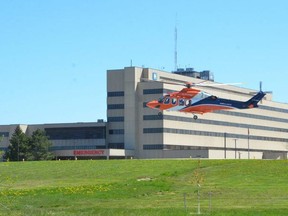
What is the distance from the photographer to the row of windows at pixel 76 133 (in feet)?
570

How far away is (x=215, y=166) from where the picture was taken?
93188 millimetres

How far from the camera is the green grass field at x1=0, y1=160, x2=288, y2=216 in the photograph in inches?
1784

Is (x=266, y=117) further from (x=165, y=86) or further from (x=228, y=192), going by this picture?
(x=228, y=192)

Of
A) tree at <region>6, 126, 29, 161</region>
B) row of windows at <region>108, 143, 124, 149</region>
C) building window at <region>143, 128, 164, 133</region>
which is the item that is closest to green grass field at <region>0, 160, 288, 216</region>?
building window at <region>143, 128, 164, 133</region>

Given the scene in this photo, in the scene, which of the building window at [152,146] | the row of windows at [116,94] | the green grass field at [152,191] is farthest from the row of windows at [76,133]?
the green grass field at [152,191]

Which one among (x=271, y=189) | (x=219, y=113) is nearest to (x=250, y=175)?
(x=271, y=189)

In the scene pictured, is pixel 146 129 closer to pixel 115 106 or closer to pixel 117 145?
pixel 117 145

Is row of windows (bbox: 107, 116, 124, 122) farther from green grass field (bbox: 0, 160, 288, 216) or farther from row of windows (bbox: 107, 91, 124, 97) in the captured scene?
green grass field (bbox: 0, 160, 288, 216)

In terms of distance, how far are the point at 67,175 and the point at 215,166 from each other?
19406 millimetres

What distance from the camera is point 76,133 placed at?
176625 millimetres

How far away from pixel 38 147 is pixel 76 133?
12.5 meters

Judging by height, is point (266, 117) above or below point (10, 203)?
above

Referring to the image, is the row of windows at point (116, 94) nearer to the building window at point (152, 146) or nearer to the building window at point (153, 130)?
the building window at point (153, 130)

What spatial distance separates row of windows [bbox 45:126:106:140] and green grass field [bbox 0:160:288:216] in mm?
72690
